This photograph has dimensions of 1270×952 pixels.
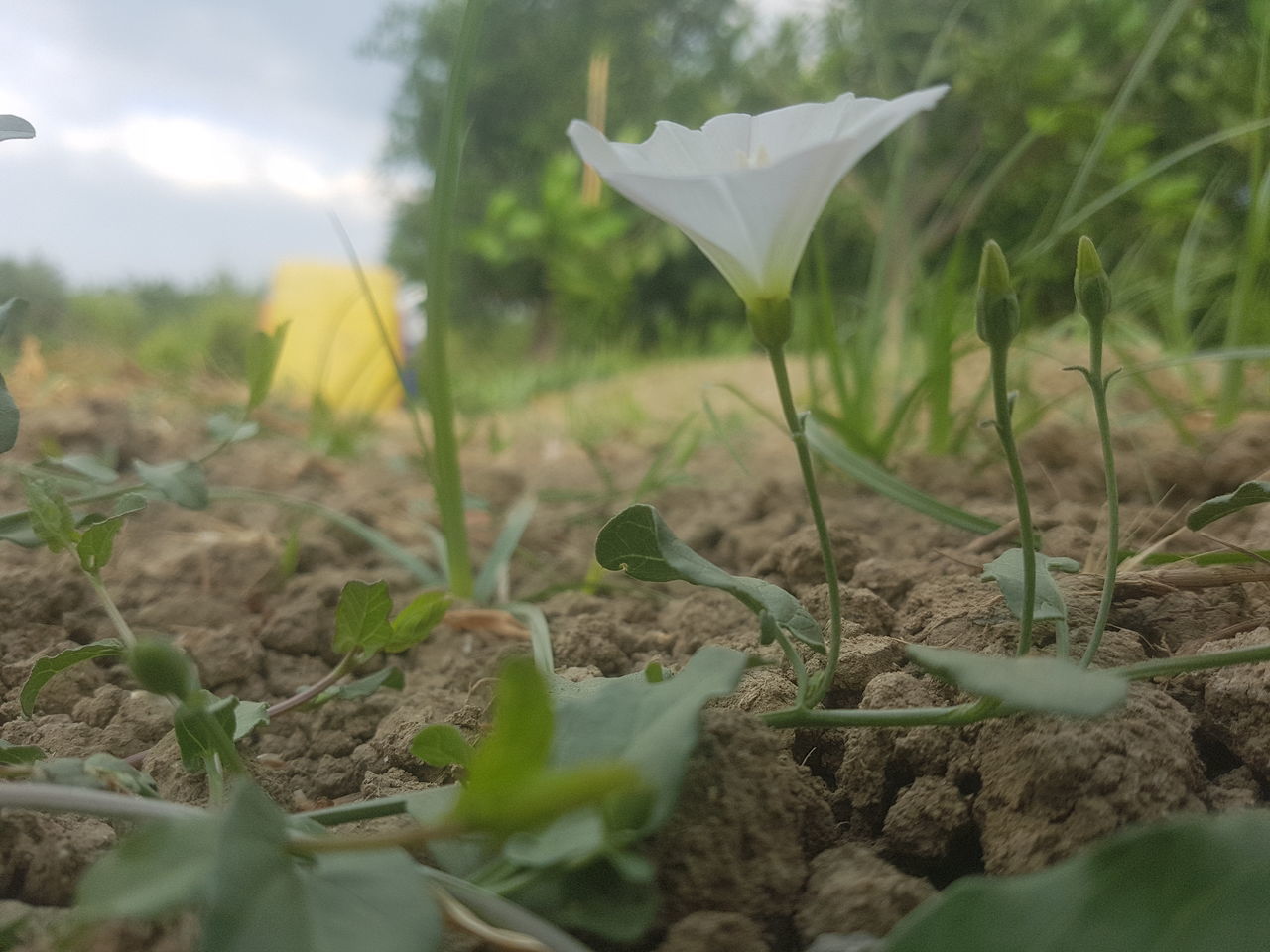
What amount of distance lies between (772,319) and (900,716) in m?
0.16

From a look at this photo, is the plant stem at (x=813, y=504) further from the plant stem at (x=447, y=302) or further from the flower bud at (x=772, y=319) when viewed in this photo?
the plant stem at (x=447, y=302)

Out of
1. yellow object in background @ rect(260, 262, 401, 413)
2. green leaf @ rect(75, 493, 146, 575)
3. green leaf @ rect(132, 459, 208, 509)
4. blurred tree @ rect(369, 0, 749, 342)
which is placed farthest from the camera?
blurred tree @ rect(369, 0, 749, 342)

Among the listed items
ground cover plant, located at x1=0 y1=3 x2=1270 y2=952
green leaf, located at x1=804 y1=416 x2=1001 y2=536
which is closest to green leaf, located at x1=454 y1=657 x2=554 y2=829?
ground cover plant, located at x1=0 y1=3 x2=1270 y2=952

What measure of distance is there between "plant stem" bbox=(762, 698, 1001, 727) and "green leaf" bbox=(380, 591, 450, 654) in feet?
0.69

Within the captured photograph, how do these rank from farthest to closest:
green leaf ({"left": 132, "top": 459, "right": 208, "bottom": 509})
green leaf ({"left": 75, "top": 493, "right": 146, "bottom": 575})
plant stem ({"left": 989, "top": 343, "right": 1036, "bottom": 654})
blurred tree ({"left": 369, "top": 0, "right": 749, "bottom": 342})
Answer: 1. blurred tree ({"left": 369, "top": 0, "right": 749, "bottom": 342})
2. green leaf ({"left": 132, "top": 459, "right": 208, "bottom": 509})
3. green leaf ({"left": 75, "top": 493, "right": 146, "bottom": 575})
4. plant stem ({"left": 989, "top": 343, "right": 1036, "bottom": 654})

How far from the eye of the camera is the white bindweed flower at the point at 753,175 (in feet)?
1.08

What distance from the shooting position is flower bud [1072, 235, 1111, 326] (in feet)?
1.28

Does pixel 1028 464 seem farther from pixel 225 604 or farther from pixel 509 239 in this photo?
pixel 509 239

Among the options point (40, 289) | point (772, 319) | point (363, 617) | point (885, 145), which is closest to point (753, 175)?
point (772, 319)

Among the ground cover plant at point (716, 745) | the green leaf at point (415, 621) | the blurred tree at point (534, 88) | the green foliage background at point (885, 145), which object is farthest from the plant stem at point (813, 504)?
the blurred tree at point (534, 88)

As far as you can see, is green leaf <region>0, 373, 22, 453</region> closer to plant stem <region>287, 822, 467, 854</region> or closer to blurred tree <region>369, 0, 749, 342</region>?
plant stem <region>287, 822, 467, 854</region>

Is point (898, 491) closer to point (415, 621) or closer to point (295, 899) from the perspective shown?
point (415, 621)

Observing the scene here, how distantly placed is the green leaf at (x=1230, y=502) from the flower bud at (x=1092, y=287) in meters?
0.09

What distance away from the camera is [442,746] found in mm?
344
